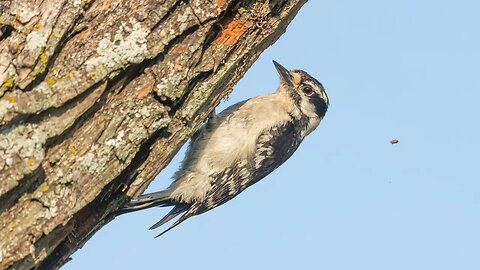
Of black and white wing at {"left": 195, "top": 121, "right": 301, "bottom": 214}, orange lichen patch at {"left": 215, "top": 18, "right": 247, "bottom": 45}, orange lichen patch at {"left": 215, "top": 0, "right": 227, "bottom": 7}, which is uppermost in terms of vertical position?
black and white wing at {"left": 195, "top": 121, "right": 301, "bottom": 214}

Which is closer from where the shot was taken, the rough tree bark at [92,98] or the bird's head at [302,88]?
the rough tree bark at [92,98]

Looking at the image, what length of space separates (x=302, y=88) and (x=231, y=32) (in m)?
3.21

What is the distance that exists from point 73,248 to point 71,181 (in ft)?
2.13

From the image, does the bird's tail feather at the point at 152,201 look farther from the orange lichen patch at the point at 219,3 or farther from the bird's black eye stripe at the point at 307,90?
the orange lichen patch at the point at 219,3

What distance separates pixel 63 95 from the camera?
126 inches

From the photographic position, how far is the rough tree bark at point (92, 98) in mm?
3066

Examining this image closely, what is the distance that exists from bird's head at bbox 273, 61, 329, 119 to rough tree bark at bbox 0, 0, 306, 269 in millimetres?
3010

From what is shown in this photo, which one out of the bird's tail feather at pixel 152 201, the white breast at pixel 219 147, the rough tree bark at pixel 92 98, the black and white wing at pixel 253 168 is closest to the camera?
the rough tree bark at pixel 92 98

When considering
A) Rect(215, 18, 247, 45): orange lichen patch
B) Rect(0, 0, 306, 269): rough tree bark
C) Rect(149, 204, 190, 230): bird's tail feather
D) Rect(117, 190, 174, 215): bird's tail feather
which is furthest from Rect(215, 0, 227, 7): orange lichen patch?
Rect(149, 204, 190, 230): bird's tail feather

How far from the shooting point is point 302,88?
7.15 m

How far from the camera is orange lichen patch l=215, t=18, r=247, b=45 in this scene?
13.0 feet

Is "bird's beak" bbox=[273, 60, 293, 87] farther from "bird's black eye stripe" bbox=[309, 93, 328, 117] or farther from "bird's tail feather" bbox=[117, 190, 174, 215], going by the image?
"bird's tail feather" bbox=[117, 190, 174, 215]

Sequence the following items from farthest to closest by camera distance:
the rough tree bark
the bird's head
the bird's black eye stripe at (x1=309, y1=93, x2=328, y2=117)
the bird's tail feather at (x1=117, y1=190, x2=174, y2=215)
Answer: the bird's black eye stripe at (x1=309, y1=93, x2=328, y2=117) < the bird's head < the bird's tail feather at (x1=117, y1=190, x2=174, y2=215) < the rough tree bark

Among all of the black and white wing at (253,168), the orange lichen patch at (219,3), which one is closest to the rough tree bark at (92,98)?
the orange lichen patch at (219,3)
